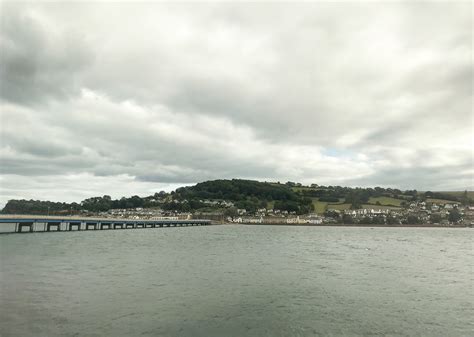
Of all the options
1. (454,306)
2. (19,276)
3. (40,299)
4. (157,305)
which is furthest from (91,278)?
(454,306)

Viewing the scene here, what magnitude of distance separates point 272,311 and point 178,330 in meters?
5.99

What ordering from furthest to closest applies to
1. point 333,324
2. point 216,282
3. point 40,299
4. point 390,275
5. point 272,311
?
point 390,275
point 216,282
point 40,299
point 272,311
point 333,324

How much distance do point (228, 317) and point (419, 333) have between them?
30.3 feet

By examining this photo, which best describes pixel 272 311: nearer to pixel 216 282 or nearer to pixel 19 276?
pixel 216 282

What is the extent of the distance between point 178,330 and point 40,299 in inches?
411

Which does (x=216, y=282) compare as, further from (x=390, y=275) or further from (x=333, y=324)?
(x=390, y=275)

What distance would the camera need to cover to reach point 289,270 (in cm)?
3712

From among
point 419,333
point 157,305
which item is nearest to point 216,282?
point 157,305

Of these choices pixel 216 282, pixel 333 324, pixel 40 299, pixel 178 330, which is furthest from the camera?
pixel 216 282

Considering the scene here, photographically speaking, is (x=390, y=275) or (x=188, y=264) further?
(x=188, y=264)

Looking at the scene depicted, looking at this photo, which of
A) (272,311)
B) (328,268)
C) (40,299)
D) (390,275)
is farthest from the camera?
(328,268)

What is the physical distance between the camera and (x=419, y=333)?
57.8 ft

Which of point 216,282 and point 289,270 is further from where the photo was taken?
point 289,270

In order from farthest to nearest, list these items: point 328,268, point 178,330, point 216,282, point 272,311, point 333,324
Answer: point 328,268
point 216,282
point 272,311
point 333,324
point 178,330
